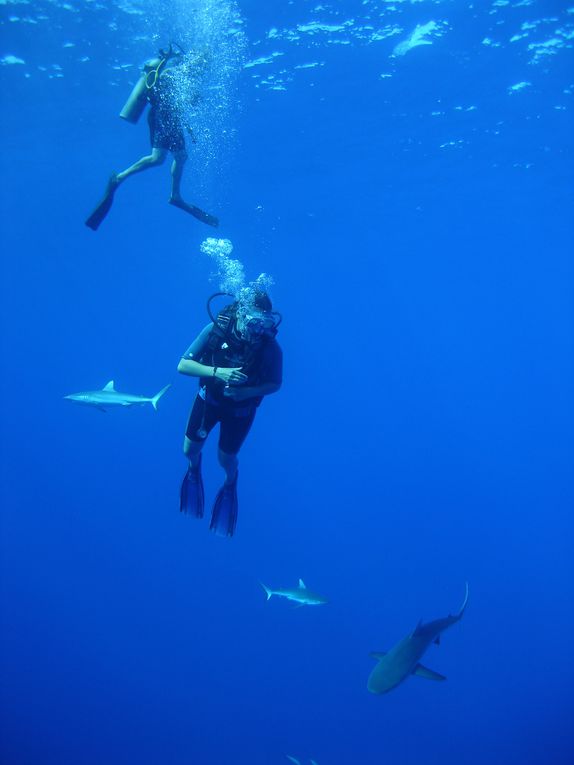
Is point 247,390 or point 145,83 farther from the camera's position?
point 145,83

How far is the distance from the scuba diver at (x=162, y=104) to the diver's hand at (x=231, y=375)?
144 inches

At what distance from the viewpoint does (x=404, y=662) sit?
17.0ft

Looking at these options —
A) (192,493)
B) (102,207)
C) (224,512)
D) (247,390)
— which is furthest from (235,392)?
(102,207)

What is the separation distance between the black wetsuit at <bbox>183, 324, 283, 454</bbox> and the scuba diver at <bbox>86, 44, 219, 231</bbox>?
3047 mm

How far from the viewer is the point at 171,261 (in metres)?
49.4

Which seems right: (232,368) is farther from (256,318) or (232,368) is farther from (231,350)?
(256,318)

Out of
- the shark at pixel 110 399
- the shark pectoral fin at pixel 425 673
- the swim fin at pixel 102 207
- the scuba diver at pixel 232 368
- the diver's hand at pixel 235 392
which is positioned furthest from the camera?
the shark at pixel 110 399

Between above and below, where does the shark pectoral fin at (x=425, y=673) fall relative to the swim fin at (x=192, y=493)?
below

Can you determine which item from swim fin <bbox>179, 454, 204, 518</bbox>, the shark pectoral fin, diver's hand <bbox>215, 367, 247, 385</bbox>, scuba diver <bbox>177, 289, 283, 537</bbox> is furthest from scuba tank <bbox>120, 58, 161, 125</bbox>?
the shark pectoral fin

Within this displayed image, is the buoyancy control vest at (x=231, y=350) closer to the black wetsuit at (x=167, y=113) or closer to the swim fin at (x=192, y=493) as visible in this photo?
the swim fin at (x=192, y=493)

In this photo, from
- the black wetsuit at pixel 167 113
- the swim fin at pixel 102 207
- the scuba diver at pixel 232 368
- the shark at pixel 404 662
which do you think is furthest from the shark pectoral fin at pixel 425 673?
A: the black wetsuit at pixel 167 113

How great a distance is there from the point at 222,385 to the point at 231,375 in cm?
78

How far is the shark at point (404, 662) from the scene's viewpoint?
504 cm

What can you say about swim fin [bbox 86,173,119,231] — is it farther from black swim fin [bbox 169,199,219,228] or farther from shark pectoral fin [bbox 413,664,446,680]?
shark pectoral fin [bbox 413,664,446,680]
